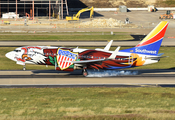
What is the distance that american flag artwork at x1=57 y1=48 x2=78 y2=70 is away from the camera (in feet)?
136

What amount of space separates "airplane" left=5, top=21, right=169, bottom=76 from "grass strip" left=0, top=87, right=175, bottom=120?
6.83 meters

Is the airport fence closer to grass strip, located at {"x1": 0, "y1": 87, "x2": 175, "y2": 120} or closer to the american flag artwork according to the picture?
the american flag artwork

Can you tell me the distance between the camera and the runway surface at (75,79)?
38.9 m

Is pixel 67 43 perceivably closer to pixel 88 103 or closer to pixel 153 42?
pixel 153 42

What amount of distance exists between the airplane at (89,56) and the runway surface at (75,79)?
6.38ft

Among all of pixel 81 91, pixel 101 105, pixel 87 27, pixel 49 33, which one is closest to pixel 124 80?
pixel 81 91

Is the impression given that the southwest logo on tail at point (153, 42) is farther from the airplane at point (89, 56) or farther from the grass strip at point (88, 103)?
the grass strip at point (88, 103)

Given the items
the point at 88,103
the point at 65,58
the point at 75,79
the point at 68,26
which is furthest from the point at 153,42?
the point at 68,26


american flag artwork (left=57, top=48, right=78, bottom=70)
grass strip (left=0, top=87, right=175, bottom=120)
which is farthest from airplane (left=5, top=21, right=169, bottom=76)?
grass strip (left=0, top=87, right=175, bottom=120)

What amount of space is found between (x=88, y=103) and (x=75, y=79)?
13433mm

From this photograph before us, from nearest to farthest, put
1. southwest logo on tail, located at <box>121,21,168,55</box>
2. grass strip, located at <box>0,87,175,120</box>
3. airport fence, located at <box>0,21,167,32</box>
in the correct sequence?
grass strip, located at <box>0,87,175,120</box> → southwest logo on tail, located at <box>121,21,168,55</box> → airport fence, located at <box>0,21,167,32</box>

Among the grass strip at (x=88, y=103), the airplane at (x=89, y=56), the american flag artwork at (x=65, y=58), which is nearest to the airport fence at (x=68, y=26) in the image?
the airplane at (x=89, y=56)

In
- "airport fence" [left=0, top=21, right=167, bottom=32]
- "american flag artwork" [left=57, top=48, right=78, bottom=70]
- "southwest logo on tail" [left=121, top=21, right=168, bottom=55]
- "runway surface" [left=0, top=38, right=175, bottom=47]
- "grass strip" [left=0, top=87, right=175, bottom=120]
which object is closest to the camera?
"grass strip" [left=0, top=87, right=175, bottom=120]

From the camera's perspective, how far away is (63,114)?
24.5 metres
